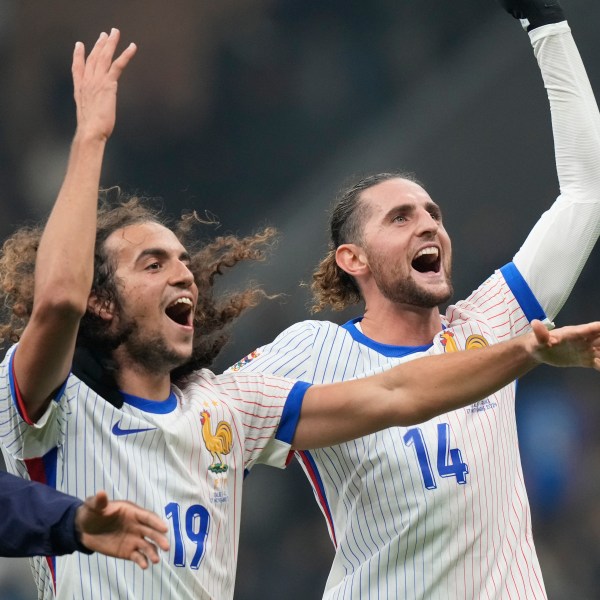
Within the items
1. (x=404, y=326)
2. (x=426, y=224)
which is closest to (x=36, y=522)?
(x=404, y=326)

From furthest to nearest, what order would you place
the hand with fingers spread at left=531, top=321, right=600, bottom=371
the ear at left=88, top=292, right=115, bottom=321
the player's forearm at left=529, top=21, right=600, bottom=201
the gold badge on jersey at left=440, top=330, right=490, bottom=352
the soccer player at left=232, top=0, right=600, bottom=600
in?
the player's forearm at left=529, top=21, right=600, bottom=201 → the gold badge on jersey at left=440, top=330, right=490, bottom=352 → the soccer player at left=232, top=0, right=600, bottom=600 → the ear at left=88, top=292, right=115, bottom=321 → the hand with fingers spread at left=531, top=321, right=600, bottom=371

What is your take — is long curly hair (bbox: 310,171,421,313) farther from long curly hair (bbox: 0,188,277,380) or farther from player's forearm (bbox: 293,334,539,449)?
player's forearm (bbox: 293,334,539,449)

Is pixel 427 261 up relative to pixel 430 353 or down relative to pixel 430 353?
up

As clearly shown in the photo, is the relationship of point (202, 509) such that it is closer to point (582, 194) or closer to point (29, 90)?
point (582, 194)

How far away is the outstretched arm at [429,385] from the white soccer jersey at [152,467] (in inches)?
4.0

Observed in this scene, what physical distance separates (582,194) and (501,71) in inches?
131

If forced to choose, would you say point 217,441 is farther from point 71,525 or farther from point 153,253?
point 71,525

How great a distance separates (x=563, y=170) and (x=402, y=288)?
2.20 ft

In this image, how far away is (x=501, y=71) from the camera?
711cm

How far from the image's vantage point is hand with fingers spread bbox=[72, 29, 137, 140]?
2867 mm

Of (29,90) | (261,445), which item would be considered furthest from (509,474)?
(29,90)

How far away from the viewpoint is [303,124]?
705 cm

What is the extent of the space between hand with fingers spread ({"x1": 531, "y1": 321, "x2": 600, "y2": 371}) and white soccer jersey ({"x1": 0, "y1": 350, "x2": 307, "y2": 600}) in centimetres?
77

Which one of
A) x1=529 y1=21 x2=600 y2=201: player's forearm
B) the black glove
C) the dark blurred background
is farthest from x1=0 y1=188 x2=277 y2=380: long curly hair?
the dark blurred background
